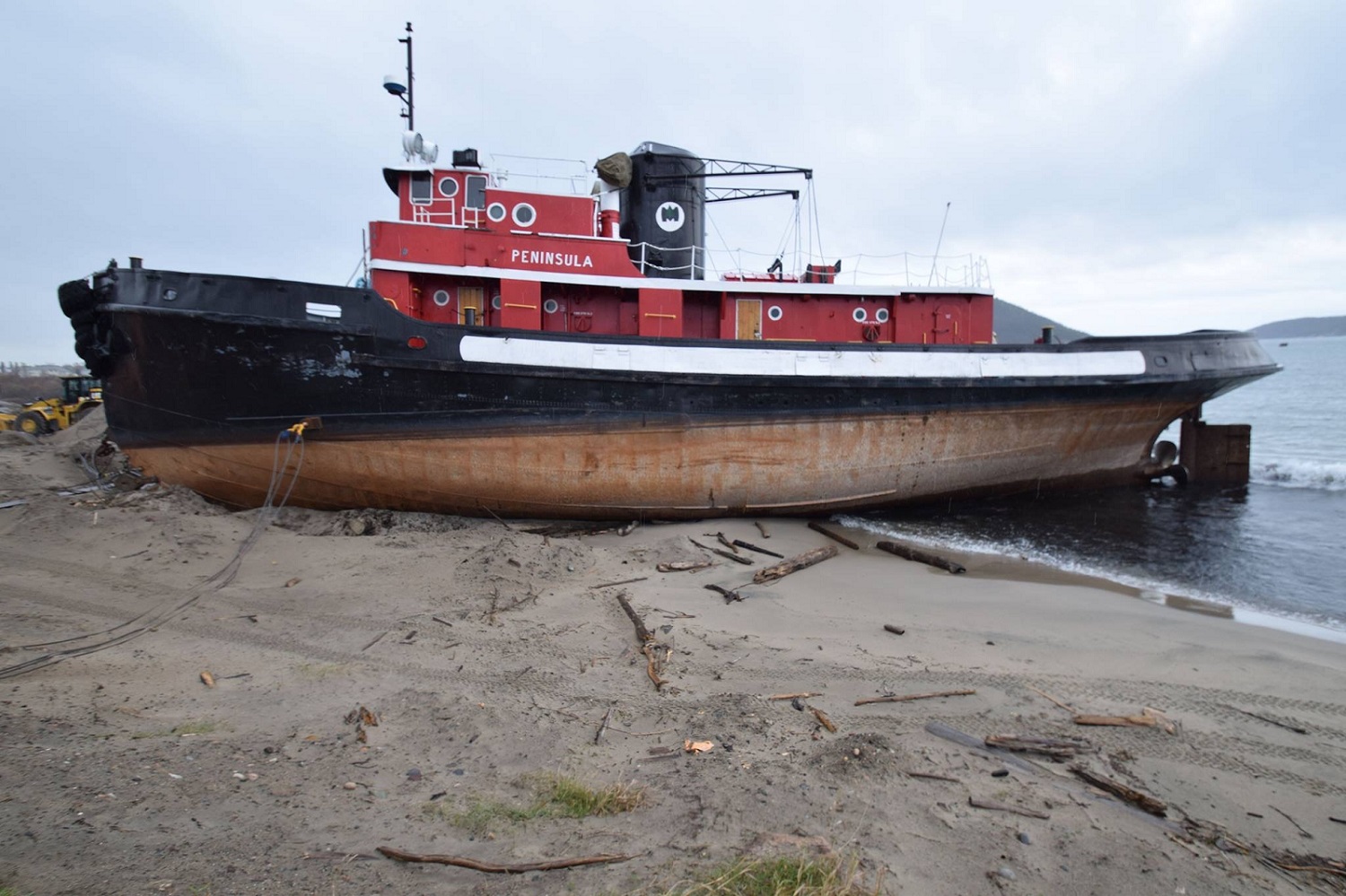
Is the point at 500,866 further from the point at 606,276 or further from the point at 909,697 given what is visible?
the point at 606,276

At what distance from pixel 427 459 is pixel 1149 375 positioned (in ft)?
36.0

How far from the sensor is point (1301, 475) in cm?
1348

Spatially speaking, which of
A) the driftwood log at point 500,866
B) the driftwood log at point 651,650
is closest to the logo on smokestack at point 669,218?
the driftwood log at point 651,650

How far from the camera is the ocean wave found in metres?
13.0

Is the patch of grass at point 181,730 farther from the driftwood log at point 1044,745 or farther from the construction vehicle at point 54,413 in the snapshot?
the construction vehicle at point 54,413

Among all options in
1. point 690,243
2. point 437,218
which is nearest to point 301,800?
point 437,218

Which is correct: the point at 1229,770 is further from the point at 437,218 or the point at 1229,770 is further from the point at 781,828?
the point at 437,218

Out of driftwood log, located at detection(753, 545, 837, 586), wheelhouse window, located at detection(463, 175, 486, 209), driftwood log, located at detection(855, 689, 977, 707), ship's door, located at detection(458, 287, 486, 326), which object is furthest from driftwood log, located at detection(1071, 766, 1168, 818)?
wheelhouse window, located at detection(463, 175, 486, 209)

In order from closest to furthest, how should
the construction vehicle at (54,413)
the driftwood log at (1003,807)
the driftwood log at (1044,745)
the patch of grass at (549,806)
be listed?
the patch of grass at (549,806) → the driftwood log at (1003,807) → the driftwood log at (1044,745) → the construction vehicle at (54,413)

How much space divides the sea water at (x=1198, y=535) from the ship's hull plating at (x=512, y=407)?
124 cm

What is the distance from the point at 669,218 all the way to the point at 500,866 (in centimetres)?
934

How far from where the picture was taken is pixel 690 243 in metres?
10.2

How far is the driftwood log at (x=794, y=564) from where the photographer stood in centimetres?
632

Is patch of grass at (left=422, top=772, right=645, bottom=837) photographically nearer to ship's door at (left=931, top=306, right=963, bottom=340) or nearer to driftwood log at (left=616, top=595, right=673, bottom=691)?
driftwood log at (left=616, top=595, right=673, bottom=691)
